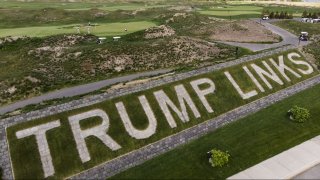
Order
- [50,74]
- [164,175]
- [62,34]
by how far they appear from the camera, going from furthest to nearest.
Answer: [62,34]
[50,74]
[164,175]

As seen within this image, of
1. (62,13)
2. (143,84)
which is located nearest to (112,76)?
(143,84)

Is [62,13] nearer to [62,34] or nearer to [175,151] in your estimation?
[62,34]

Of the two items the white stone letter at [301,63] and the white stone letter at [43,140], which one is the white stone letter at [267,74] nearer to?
the white stone letter at [301,63]

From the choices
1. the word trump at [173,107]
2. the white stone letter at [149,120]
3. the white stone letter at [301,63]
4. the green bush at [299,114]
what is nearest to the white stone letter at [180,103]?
the word trump at [173,107]

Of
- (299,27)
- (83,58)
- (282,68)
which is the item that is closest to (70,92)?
(83,58)

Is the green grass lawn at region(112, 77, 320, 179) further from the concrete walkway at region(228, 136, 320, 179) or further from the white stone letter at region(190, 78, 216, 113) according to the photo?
the white stone letter at region(190, 78, 216, 113)

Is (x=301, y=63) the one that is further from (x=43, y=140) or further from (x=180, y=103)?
(x=43, y=140)
